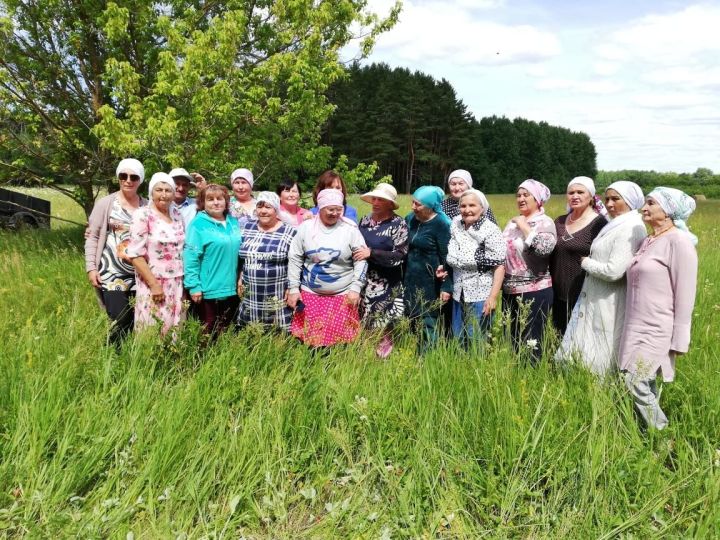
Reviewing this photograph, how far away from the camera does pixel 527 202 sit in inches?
157

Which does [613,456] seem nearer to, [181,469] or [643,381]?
[643,381]

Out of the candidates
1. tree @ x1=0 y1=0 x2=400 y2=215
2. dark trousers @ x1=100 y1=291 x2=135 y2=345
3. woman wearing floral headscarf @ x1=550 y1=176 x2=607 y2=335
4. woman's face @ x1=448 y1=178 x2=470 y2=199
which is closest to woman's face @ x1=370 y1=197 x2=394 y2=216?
woman's face @ x1=448 y1=178 x2=470 y2=199

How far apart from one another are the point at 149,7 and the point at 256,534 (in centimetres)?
784

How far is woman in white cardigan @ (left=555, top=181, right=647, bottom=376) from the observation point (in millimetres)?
3227

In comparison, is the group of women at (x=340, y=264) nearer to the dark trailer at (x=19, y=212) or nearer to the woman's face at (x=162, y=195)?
the woman's face at (x=162, y=195)

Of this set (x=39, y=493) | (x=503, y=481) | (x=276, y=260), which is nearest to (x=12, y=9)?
(x=276, y=260)

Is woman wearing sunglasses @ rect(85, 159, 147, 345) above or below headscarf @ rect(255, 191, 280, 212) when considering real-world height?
below

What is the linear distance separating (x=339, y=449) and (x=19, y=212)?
14139mm

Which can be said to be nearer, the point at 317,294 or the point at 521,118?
the point at 317,294

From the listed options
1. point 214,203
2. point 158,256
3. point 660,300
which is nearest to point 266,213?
point 214,203

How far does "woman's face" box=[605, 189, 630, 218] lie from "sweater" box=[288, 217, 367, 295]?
186 centimetres

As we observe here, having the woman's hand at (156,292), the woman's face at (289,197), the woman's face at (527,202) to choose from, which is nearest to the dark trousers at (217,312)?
the woman's hand at (156,292)

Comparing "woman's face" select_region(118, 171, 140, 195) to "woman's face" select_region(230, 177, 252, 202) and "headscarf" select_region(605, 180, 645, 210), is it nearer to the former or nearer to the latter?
"woman's face" select_region(230, 177, 252, 202)

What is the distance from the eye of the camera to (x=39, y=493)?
2168mm
